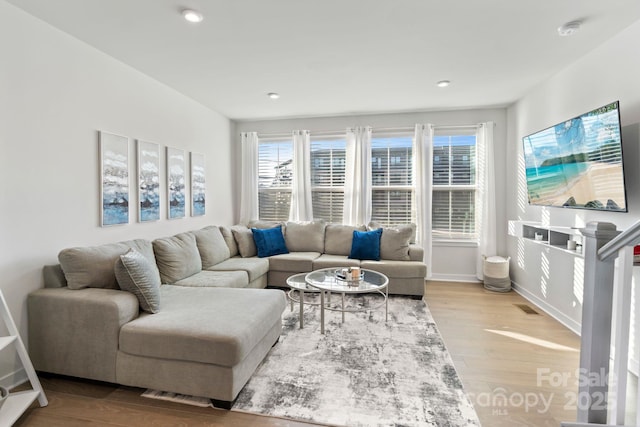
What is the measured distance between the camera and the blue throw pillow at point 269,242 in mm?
4281

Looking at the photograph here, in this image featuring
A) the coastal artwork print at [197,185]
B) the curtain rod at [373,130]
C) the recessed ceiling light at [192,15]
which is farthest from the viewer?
the curtain rod at [373,130]

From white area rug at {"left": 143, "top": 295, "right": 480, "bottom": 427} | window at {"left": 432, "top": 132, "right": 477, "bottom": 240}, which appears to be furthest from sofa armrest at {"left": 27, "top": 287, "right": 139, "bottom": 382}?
window at {"left": 432, "top": 132, "right": 477, "bottom": 240}

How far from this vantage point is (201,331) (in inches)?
73.9

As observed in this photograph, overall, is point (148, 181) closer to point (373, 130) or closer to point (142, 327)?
point (142, 327)

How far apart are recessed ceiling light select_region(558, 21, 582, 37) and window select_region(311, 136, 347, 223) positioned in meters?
2.97

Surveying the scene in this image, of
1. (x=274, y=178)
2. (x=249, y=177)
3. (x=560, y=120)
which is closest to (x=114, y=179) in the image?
(x=249, y=177)

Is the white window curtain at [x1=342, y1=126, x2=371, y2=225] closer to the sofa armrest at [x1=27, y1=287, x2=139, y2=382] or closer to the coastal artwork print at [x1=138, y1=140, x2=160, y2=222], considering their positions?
the coastal artwork print at [x1=138, y1=140, x2=160, y2=222]

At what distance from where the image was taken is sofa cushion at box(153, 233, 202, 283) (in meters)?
2.99

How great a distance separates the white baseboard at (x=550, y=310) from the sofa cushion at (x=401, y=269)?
1.30m

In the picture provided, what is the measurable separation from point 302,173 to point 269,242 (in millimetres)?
1312

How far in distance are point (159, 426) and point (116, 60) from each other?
3.00 meters

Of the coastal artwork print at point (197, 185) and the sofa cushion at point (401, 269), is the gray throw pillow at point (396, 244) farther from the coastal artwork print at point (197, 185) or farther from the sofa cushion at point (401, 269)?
the coastal artwork print at point (197, 185)

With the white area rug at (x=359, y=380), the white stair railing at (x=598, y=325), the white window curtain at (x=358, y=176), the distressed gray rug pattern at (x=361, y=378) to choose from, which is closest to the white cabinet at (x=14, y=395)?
the white area rug at (x=359, y=380)

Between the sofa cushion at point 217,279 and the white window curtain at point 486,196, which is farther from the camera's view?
the white window curtain at point 486,196
